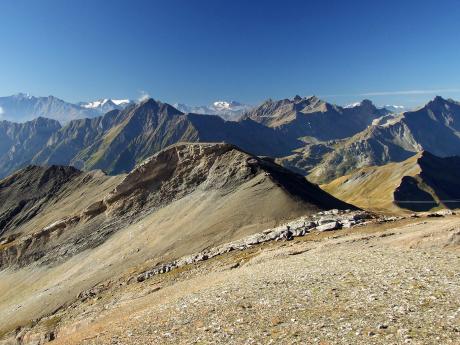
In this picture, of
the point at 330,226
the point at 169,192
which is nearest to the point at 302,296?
the point at 330,226

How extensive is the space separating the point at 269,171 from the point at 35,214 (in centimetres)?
10562

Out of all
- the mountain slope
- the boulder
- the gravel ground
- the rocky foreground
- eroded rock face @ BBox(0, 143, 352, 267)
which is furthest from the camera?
eroded rock face @ BBox(0, 143, 352, 267)

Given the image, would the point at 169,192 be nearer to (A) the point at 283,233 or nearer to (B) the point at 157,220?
(B) the point at 157,220

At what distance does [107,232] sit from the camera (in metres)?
91.8

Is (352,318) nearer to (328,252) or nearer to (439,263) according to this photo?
(439,263)

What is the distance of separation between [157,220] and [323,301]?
60.9m

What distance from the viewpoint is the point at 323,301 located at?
90.8 ft

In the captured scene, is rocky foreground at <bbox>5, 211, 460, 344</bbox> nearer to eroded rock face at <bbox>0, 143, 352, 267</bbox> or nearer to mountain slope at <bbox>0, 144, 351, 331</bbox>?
mountain slope at <bbox>0, 144, 351, 331</bbox>

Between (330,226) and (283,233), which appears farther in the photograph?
(283,233)

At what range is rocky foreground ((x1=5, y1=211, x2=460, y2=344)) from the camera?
22.8 m

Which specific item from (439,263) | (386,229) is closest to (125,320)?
(439,263)

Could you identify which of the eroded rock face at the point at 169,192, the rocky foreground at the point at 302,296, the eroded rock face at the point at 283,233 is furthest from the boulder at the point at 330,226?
the eroded rock face at the point at 169,192

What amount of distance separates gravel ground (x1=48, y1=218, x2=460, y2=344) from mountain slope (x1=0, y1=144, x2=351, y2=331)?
71.1ft

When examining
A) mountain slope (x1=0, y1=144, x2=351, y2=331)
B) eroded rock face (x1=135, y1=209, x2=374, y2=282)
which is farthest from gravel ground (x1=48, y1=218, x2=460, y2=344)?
mountain slope (x1=0, y1=144, x2=351, y2=331)
